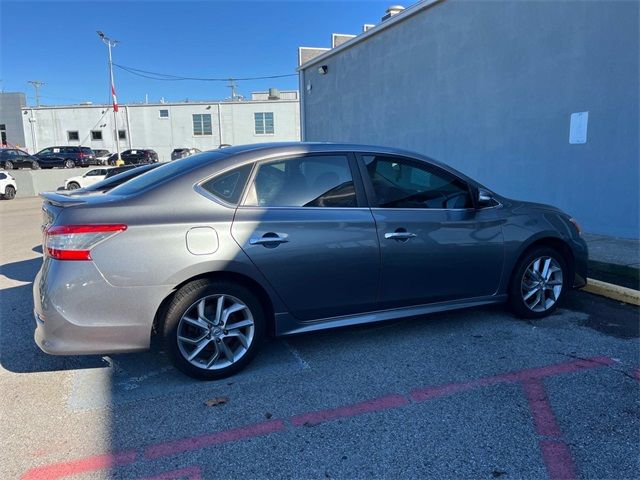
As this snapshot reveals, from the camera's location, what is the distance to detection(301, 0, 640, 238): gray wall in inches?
307

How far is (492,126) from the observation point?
10125mm

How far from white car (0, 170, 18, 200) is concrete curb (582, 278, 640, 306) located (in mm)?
23036

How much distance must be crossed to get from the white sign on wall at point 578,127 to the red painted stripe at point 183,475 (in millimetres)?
8265

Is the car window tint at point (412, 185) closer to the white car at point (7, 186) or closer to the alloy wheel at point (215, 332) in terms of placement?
the alloy wheel at point (215, 332)

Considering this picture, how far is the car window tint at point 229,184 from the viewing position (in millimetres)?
3473

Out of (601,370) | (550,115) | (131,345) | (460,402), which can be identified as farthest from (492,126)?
(131,345)

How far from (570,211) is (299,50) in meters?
14.3

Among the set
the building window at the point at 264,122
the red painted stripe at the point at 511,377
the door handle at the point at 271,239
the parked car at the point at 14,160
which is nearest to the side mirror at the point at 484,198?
the red painted stripe at the point at 511,377

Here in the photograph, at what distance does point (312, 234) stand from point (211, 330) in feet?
A: 3.26

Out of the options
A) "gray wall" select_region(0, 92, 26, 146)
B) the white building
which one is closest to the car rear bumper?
the white building

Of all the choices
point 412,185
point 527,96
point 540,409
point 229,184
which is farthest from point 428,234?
point 527,96

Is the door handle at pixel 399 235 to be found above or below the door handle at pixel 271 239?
below

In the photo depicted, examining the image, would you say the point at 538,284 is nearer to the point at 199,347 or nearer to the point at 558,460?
the point at 558,460

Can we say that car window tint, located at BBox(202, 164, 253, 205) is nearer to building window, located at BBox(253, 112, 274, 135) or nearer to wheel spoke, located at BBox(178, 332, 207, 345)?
wheel spoke, located at BBox(178, 332, 207, 345)
